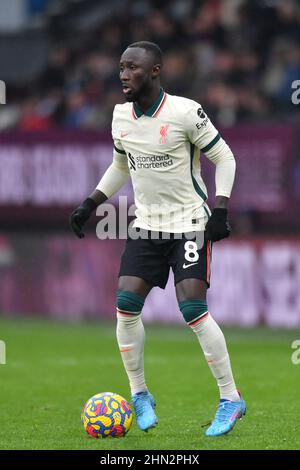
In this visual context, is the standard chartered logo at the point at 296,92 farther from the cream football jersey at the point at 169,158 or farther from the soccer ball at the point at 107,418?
the soccer ball at the point at 107,418

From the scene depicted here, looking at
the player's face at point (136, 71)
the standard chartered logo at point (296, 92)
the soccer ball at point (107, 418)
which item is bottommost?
the soccer ball at point (107, 418)

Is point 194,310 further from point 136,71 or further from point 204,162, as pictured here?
point 204,162

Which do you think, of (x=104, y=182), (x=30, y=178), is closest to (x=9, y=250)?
(x=30, y=178)

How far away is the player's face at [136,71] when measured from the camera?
310 inches

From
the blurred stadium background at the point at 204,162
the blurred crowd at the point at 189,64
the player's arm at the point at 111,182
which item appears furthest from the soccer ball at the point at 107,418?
the blurred crowd at the point at 189,64

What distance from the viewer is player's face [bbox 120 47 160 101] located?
7871mm

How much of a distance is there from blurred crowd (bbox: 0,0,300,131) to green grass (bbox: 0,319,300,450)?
3.40m

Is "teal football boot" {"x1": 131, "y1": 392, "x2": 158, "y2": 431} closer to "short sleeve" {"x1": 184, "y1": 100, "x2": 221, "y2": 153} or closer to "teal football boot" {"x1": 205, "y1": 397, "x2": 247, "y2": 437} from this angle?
"teal football boot" {"x1": 205, "y1": 397, "x2": 247, "y2": 437}

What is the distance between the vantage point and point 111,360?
13578 millimetres

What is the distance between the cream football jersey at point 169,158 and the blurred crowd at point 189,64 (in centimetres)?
884

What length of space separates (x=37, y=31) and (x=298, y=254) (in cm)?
816

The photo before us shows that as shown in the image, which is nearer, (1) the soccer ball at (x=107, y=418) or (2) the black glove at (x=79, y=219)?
(1) the soccer ball at (x=107, y=418)

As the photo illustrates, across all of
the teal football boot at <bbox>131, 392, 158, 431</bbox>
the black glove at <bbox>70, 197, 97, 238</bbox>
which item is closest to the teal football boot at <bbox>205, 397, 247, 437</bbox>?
the teal football boot at <bbox>131, 392, 158, 431</bbox>

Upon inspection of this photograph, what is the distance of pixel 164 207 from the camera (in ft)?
26.4
